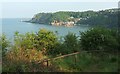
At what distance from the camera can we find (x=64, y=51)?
8961 mm

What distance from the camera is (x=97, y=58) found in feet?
18.3

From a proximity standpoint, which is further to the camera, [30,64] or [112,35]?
[112,35]

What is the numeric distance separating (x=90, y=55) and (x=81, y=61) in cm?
50

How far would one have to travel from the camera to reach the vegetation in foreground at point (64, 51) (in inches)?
200

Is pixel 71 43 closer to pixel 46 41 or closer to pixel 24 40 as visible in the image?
pixel 46 41

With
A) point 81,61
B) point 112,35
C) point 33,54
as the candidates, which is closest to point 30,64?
point 81,61

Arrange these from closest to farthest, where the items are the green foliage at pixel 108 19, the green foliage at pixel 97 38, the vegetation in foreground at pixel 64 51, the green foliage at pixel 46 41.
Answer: the vegetation in foreground at pixel 64 51
the green foliage at pixel 97 38
the green foliage at pixel 46 41
the green foliage at pixel 108 19

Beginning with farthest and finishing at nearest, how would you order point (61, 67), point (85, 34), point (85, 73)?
point (85, 34)
point (61, 67)
point (85, 73)

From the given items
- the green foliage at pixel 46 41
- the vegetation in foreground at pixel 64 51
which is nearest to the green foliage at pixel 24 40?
the vegetation in foreground at pixel 64 51

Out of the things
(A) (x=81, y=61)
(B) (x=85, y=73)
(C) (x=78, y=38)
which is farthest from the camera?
(C) (x=78, y=38)

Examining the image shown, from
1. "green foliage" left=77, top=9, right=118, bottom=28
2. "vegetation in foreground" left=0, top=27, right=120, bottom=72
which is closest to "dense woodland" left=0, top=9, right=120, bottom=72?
"vegetation in foreground" left=0, top=27, right=120, bottom=72

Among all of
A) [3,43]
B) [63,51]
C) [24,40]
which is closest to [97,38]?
[63,51]

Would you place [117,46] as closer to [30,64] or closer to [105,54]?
[105,54]

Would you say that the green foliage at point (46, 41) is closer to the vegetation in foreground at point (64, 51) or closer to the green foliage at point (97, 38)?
the vegetation in foreground at point (64, 51)
